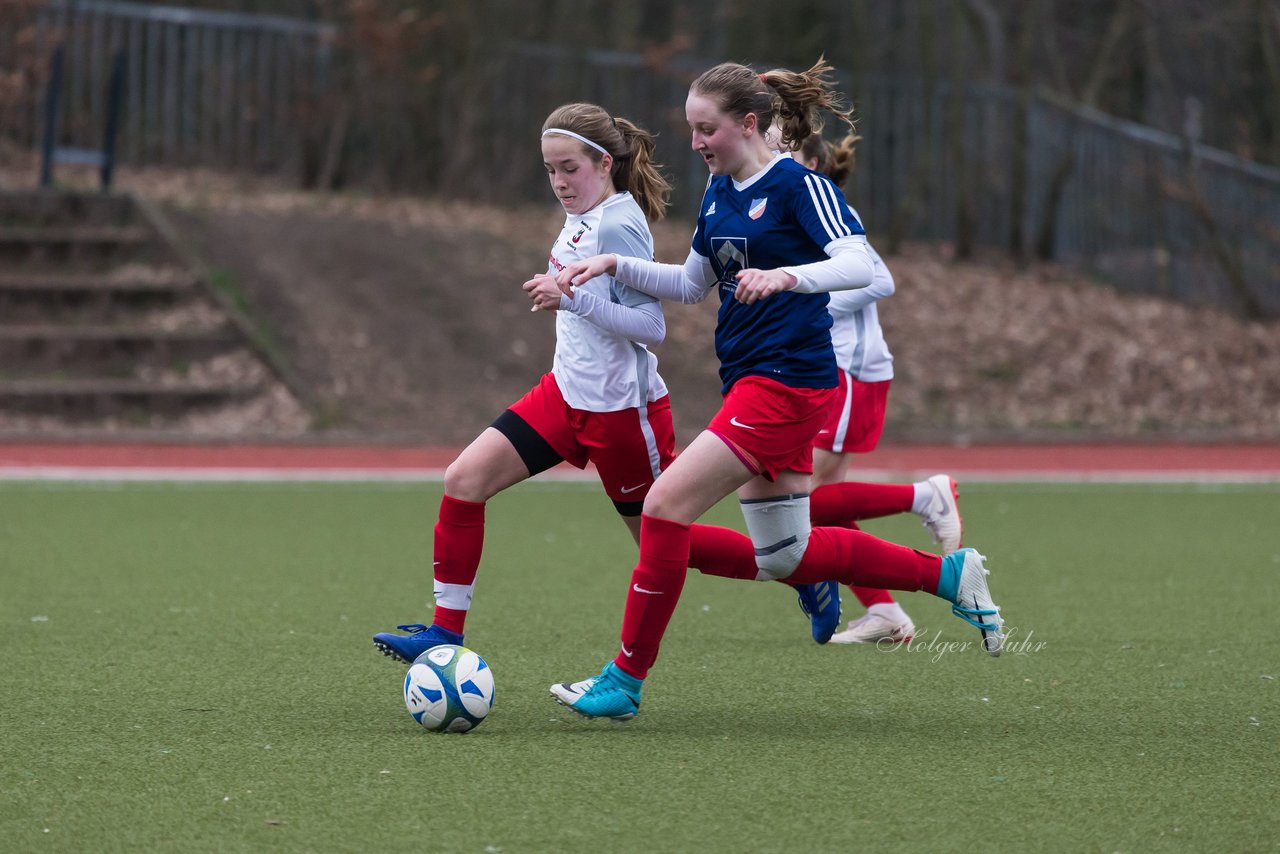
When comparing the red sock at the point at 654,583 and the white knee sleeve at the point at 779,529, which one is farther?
the white knee sleeve at the point at 779,529

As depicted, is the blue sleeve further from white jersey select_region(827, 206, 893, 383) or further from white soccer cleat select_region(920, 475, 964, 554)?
white soccer cleat select_region(920, 475, 964, 554)

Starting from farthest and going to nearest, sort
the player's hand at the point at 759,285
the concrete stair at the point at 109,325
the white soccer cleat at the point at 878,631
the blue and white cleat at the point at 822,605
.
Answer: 1. the concrete stair at the point at 109,325
2. the white soccer cleat at the point at 878,631
3. the blue and white cleat at the point at 822,605
4. the player's hand at the point at 759,285

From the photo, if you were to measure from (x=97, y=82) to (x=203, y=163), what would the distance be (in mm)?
1683

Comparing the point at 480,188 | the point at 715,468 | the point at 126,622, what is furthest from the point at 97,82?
the point at 715,468

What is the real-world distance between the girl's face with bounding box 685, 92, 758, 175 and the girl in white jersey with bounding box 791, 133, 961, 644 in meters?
1.40

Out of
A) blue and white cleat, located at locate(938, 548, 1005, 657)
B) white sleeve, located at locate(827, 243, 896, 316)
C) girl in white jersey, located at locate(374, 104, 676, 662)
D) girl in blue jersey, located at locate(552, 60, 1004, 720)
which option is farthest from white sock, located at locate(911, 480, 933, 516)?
girl in white jersey, located at locate(374, 104, 676, 662)

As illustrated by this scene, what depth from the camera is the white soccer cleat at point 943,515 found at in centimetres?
616

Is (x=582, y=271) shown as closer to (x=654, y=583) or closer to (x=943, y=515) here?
(x=654, y=583)

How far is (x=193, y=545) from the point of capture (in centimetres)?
873

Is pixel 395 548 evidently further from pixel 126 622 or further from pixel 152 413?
pixel 152 413

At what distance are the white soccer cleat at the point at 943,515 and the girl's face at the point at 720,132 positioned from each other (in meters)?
1.96

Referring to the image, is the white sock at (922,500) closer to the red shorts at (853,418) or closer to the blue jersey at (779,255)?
the red shorts at (853,418)

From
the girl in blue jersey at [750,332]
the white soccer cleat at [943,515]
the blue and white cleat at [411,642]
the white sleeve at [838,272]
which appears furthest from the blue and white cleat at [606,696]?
the white soccer cleat at [943,515]

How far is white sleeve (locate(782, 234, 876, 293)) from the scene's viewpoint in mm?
4445
